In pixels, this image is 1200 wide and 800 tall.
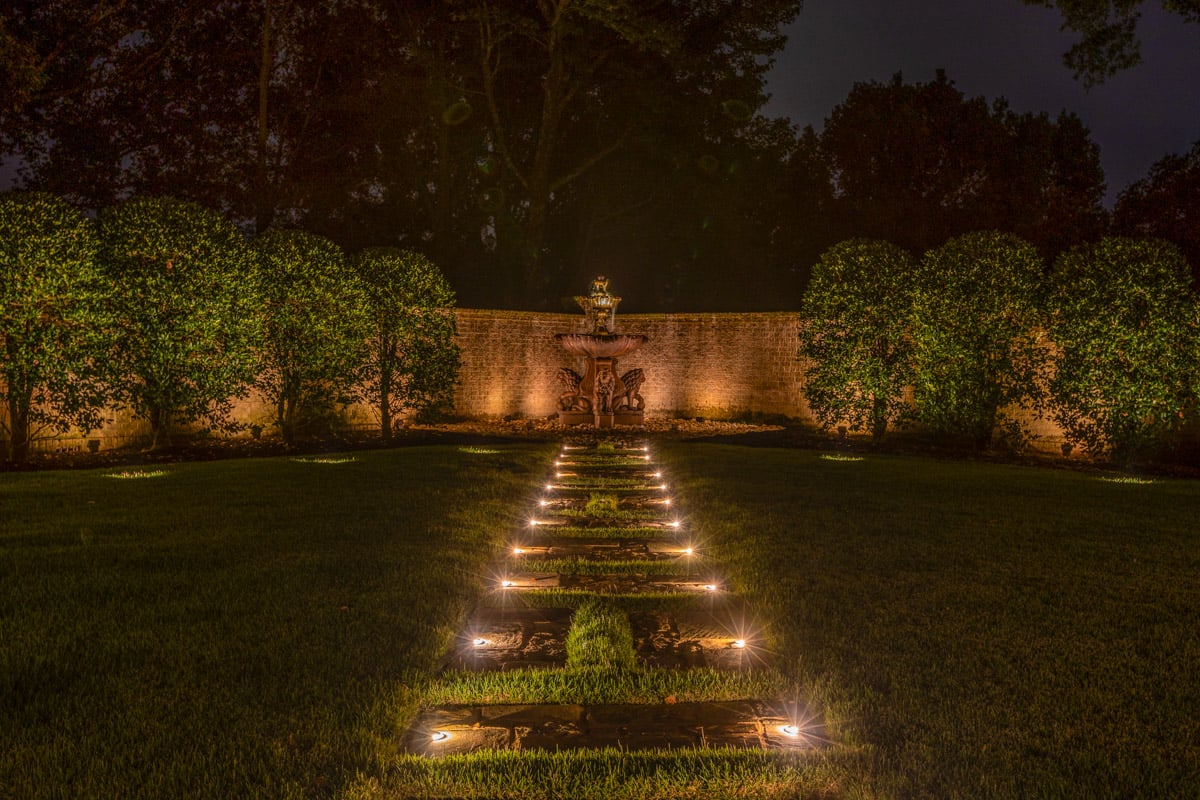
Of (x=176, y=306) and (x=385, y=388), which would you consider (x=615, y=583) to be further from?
(x=385, y=388)

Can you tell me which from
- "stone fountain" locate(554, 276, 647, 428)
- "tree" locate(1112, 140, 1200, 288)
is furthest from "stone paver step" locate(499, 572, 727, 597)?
"tree" locate(1112, 140, 1200, 288)

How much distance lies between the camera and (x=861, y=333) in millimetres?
15352

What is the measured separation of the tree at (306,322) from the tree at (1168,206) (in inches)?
657

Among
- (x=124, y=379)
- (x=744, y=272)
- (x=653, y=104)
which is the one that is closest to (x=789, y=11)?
(x=653, y=104)

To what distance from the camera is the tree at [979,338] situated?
13.2 metres

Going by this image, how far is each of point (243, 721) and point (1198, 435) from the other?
56.1 feet

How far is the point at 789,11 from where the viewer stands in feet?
75.5

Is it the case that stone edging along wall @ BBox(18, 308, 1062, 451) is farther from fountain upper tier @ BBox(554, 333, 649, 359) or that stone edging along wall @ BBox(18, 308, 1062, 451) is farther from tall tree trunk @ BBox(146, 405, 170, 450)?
tall tree trunk @ BBox(146, 405, 170, 450)

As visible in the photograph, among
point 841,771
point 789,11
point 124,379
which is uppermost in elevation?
point 789,11

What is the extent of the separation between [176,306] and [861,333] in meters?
12.3

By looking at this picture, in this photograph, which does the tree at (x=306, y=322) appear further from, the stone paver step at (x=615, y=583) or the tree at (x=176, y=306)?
the stone paver step at (x=615, y=583)

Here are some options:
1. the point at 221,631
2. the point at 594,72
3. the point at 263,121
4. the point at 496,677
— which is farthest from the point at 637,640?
the point at 594,72

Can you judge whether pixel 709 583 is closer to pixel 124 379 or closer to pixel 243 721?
pixel 243 721

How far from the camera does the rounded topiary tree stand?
14656 millimetres
